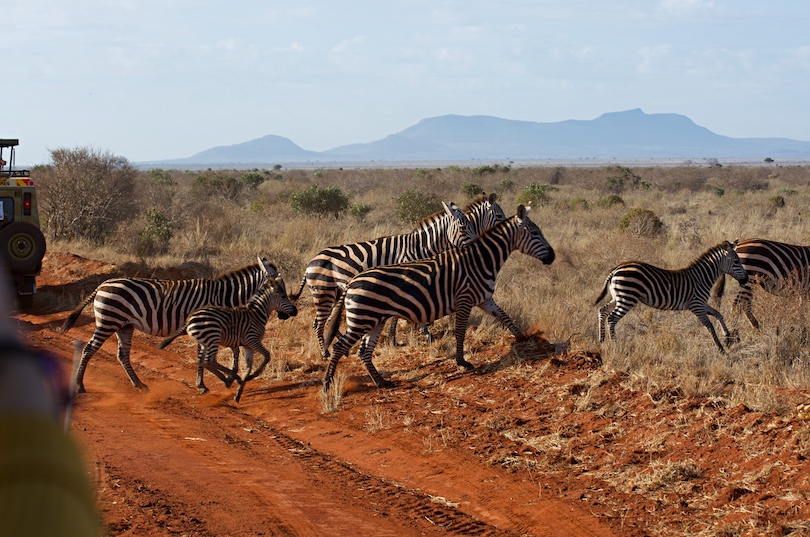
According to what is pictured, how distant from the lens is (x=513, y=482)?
7.12m

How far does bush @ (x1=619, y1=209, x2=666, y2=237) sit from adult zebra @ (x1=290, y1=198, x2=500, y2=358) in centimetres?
929

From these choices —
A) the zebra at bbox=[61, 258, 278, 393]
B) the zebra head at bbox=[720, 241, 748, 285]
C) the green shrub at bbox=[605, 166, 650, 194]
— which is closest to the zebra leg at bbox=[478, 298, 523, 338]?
the zebra at bbox=[61, 258, 278, 393]

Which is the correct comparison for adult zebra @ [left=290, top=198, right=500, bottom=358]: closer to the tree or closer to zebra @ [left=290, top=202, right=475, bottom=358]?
zebra @ [left=290, top=202, right=475, bottom=358]

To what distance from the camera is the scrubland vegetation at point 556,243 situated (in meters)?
9.59

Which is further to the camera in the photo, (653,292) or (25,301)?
(25,301)

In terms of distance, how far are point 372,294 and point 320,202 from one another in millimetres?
17986

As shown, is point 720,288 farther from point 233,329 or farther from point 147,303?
point 147,303

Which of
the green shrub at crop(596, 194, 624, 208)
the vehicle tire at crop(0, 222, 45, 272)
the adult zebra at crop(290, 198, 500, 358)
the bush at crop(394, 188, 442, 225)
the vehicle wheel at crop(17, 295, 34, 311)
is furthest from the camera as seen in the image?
the green shrub at crop(596, 194, 624, 208)

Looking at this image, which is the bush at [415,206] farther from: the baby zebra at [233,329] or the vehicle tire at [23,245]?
the baby zebra at [233,329]

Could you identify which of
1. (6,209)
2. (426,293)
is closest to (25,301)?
(6,209)

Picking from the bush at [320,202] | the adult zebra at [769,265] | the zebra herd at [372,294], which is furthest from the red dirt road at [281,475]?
the bush at [320,202]

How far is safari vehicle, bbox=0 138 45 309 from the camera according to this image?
14492 mm

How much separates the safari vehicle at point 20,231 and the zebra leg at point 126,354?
4.03 m

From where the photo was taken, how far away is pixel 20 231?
1462cm
